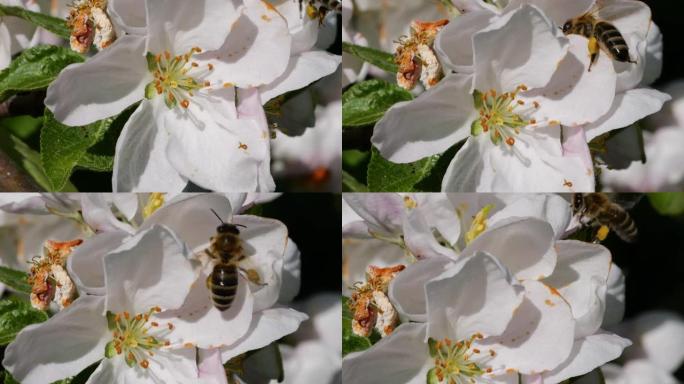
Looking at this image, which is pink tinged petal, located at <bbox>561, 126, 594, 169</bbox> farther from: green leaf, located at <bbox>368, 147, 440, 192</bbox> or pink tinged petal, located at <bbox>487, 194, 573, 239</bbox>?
green leaf, located at <bbox>368, 147, 440, 192</bbox>

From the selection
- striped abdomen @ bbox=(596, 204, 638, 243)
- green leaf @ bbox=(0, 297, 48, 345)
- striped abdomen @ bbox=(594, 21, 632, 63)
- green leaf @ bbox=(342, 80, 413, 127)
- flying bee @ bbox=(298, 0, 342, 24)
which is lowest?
green leaf @ bbox=(0, 297, 48, 345)

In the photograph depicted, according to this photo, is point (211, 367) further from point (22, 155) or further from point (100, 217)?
point (22, 155)

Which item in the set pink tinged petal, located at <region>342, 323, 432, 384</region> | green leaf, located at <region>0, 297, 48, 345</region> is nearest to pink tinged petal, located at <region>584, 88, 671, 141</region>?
pink tinged petal, located at <region>342, 323, 432, 384</region>

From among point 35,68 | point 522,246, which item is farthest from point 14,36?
point 522,246

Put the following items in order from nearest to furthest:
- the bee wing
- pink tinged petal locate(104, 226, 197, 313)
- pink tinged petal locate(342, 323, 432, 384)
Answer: pink tinged petal locate(104, 226, 197, 313)
pink tinged petal locate(342, 323, 432, 384)
the bee wing

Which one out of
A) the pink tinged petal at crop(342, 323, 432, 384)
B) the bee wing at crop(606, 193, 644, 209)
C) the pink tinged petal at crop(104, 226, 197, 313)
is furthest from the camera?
the bee wing at crop(606, 193, 644, 209)
